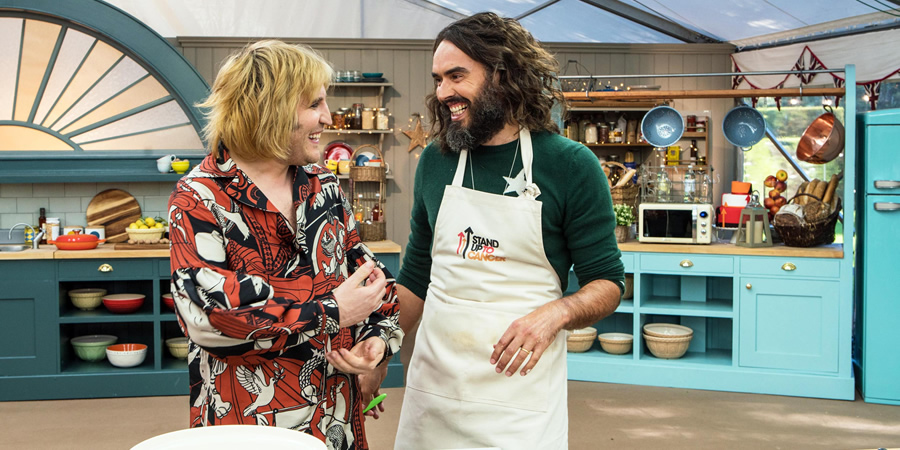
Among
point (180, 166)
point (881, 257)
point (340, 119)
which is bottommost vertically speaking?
point (881, 257)

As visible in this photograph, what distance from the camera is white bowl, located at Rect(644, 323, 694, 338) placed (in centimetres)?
511

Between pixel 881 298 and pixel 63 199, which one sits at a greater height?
pixel 63 199

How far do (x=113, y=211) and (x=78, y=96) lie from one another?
972mm

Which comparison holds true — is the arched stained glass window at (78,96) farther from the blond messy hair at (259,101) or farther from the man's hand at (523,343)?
the man's hand at (523,343)

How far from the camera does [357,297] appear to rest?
1423mm

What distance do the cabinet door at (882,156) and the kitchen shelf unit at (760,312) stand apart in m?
0.10

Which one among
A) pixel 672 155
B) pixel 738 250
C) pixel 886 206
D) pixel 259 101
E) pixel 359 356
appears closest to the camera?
pixel 259 101

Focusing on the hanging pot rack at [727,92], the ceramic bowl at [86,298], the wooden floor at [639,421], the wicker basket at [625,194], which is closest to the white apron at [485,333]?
the wooden floor at [639,421]

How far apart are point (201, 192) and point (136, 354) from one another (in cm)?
398

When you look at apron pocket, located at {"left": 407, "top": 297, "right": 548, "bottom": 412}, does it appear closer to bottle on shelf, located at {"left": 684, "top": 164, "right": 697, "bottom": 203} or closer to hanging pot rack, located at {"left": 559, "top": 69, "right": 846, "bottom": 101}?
hanging pot rack, located at {"left": 559, "top": 69, "right": 846, "bottom": 101}

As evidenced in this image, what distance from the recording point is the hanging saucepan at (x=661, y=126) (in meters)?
5.50

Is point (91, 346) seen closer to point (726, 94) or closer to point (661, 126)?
point (661, 126)

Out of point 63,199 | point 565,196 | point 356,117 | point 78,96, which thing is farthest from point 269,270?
point 356,117

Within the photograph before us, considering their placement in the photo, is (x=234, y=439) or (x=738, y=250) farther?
(x=738, y=250)
